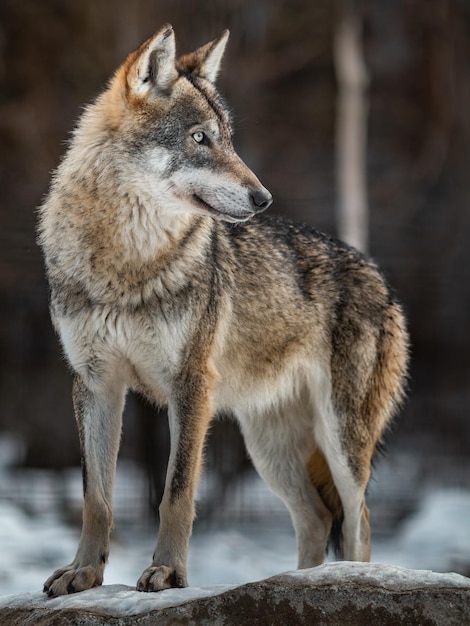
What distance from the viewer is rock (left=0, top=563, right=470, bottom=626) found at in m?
3.38

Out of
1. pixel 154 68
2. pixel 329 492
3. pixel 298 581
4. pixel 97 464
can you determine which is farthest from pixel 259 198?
pixel 329 492

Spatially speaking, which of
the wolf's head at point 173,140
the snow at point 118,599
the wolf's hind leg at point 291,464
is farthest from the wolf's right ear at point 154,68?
the snow at point 118,599

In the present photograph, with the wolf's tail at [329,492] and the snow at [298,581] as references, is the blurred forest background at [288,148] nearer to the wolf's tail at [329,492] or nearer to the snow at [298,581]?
the wolf's tail at [329,492]

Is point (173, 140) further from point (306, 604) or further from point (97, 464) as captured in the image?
point (306, 604)

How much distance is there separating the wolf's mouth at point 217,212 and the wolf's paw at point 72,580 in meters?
1.46

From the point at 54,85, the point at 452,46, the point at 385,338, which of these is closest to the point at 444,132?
the point at 452,46

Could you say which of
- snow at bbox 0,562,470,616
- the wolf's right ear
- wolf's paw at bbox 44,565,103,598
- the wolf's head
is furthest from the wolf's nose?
wolf's paw at bbox 44,565,103,598

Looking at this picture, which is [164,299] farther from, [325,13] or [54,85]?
[325,13]

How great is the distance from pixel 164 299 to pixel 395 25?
11.7m

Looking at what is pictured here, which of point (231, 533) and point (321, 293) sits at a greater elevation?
point (321, 293)

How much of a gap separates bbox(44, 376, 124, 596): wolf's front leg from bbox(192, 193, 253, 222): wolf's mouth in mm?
835

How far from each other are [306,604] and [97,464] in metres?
1.18

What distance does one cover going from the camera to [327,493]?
521 cm

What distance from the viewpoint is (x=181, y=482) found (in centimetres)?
404
